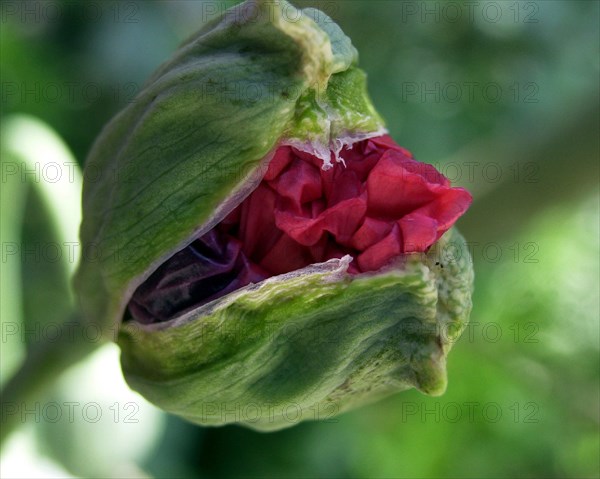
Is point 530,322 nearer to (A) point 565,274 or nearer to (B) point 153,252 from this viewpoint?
(A) point 565,274

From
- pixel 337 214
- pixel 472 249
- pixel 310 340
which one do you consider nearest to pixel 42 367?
pixel 310 340

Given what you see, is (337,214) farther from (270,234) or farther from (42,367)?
(42,367)

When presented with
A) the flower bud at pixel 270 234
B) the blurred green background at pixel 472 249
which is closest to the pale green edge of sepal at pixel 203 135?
the flower bud at pixel 270 234

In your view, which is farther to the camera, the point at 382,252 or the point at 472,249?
the point at 472,249

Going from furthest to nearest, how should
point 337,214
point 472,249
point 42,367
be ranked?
1. point 472,249
2. point 42,367
3. point 337,214

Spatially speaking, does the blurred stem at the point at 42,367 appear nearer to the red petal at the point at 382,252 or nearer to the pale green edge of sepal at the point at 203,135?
the pale green edge of sepal at the point at 203,135

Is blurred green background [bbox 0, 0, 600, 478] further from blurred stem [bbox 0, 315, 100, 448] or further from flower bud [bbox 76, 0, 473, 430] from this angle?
flower bud [bbox 76, 0, 473, 430]
